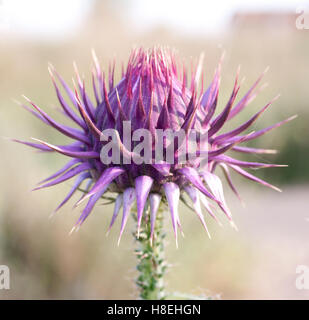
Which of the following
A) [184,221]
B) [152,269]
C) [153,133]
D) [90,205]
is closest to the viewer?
[90,205]

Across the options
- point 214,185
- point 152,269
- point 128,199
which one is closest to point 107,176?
point 128,199

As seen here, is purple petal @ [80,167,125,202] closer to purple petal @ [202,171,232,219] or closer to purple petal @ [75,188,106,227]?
purple petal @ [75,188,106,227]

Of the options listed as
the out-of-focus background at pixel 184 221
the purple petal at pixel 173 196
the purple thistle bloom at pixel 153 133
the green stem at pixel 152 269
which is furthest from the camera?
the out-of-focus background at pixel 184 221

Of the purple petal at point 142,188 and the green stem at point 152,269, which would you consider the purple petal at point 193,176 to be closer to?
the purple petal at point 142,188

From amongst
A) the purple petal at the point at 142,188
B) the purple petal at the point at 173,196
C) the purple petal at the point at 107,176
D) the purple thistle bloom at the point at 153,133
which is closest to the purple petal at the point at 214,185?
the purple thistle bloom at the point at 153,133

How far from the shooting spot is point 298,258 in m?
7.97

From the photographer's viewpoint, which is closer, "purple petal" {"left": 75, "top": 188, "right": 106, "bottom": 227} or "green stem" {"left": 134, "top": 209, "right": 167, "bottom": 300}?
"purple petal" {"left": 75, "top": 188, "right": 106, "bottom": 227}

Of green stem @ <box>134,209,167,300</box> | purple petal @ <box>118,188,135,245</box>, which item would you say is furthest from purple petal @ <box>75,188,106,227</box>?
green stem @ <box>134,209,167,300</box>

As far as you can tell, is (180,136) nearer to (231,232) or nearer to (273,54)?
(231,232)

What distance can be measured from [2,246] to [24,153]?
5.12 feet

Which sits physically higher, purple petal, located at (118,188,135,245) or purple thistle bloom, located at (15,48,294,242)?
purple thistle bloom, located at (15,48,294,242)

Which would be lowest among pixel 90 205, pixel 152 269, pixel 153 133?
pixel 152 269

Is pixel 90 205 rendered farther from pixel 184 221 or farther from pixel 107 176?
pixel 184 221

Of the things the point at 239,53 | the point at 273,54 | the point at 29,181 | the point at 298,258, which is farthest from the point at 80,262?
the point at 273,54
